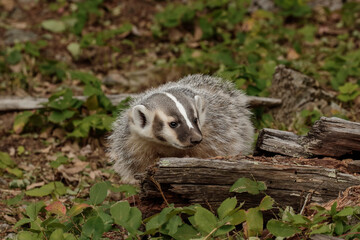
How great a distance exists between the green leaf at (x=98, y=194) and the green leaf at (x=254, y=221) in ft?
3.76

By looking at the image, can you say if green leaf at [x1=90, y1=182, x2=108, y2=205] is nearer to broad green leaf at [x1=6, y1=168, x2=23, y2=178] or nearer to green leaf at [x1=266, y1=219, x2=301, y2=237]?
green leaf at [x1=266, y1=219, x2=301, y2=237]

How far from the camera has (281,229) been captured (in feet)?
11.5

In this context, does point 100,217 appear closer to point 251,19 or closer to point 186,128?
point 186,128

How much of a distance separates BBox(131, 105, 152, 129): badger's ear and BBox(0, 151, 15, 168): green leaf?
2.25 meters

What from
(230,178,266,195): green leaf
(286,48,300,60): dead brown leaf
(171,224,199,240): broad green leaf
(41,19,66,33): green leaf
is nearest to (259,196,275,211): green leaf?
(230,178,266,195): green leaf

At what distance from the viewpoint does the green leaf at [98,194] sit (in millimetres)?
4031

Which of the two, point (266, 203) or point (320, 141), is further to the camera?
point (320, 141)

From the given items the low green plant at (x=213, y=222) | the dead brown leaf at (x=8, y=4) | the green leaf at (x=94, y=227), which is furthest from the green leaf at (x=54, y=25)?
the green leaf at (x=94, y=227)

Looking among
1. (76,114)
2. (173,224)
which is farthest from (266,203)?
Answer: (76,114)

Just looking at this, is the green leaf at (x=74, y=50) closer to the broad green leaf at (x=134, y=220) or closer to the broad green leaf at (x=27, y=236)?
the broad green leaf at (x=27, y=236)

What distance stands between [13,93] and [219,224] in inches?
222

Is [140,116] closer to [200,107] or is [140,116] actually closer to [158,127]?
[158,127]

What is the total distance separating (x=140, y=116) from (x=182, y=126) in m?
0.55

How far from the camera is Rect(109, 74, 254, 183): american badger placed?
178 inches
